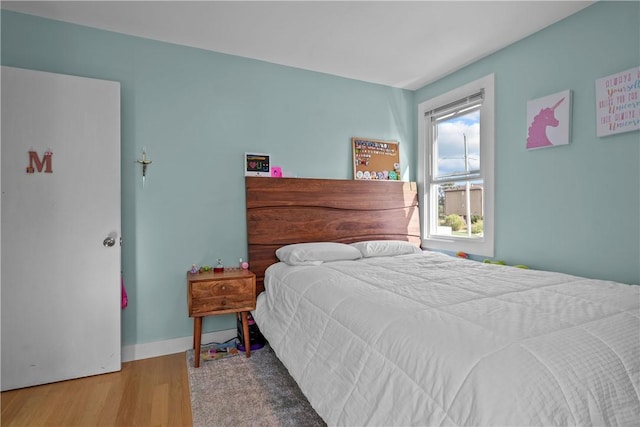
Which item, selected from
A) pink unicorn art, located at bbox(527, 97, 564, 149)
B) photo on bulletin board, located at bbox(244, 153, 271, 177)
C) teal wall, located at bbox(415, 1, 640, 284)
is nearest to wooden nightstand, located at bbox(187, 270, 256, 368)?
photo on bulletin board, located at bbox(244, 153, 271, 177)

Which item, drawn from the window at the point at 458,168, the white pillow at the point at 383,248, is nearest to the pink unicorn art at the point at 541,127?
the window at the point at 458,168

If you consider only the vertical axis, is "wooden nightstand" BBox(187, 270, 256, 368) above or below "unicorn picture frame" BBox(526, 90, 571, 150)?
below

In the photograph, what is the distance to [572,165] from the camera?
2.36 metres

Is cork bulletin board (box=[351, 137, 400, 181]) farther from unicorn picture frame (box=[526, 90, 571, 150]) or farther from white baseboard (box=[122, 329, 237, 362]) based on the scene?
white baseboard (box=[122, 329, 237, 362])

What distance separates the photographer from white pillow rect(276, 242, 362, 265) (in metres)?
2.65

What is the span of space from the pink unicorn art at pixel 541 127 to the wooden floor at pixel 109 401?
292 cm

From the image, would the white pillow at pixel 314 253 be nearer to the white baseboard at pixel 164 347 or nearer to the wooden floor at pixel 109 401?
the white baseboard at pixel 164 347

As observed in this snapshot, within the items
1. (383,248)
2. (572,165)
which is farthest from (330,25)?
(572,165)

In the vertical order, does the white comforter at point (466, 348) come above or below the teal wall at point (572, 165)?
below

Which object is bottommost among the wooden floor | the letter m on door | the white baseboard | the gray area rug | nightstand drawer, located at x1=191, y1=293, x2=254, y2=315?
the wooden floor

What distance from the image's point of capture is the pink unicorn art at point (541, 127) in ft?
8.07

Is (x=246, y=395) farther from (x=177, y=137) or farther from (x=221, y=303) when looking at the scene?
(x=177, y=137)

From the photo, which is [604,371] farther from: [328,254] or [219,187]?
[219,187]

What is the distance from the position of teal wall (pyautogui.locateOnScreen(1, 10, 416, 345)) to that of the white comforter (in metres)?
1.14
